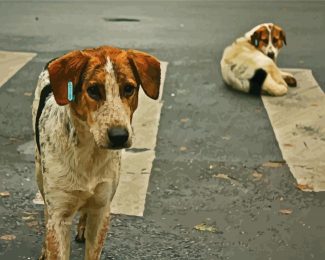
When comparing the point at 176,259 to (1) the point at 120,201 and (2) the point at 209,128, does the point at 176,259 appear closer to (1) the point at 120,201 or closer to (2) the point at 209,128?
(1) the point at 120,201

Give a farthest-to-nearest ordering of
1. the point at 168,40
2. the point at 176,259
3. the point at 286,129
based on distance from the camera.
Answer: the point at 168,40
the point at 286,129
the point at 176,259

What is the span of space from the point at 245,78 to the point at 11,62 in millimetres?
3646

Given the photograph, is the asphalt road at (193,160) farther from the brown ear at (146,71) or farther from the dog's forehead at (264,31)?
the brown ear at (146,71)

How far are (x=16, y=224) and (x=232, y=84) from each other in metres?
4.99

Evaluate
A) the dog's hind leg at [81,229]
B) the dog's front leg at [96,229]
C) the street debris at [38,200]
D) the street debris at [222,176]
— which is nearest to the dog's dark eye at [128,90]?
the dog's front leg at [96,229]

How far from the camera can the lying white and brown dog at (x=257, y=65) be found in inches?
415

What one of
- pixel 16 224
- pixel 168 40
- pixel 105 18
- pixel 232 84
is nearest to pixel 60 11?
pixel 105 18

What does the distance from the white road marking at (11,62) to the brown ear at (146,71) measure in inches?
250

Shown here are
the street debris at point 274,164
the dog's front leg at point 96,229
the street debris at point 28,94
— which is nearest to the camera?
the dog's front leg at point 96,229

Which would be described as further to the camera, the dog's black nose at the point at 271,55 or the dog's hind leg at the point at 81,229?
the dog's black nose at the point at 271,55

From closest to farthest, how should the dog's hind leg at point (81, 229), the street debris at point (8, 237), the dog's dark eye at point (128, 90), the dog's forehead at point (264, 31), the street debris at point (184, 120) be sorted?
the dog's dark eye at point (128, 90) < the dog's hind leg at point (81, 229) < the street debris at point (8, 237) < the street debris at point (184, 120) < the dog's forehead at point (264, 31)

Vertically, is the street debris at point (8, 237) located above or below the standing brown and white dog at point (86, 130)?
below

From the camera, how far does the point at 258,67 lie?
10.7 meters

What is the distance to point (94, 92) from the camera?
4.38 m
